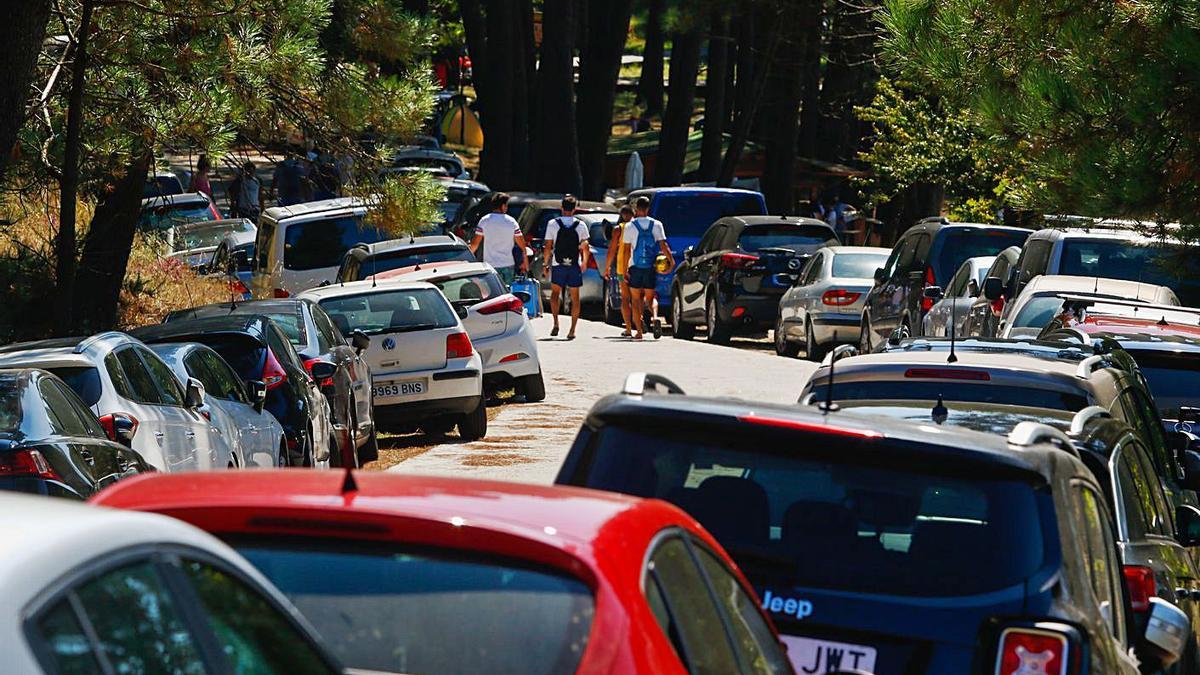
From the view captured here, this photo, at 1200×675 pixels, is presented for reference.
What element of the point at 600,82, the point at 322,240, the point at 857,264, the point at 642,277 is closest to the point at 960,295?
the point at 857,264

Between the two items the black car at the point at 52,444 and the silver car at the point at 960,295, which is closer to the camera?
the black car at the point at 52,444

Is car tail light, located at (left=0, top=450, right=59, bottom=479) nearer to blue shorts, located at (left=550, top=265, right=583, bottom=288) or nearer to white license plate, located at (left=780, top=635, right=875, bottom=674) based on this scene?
white license plate, located at (left=780, top=635, right=875, bottom=674)

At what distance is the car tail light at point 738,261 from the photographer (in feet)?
88.8

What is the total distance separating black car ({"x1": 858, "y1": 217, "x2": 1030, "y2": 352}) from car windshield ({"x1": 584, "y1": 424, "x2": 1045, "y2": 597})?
16246 mm

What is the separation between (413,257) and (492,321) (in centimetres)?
182

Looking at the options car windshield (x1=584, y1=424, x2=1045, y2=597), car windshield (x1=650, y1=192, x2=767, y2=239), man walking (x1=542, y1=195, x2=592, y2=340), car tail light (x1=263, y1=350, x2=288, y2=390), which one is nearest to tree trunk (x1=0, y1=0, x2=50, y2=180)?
car tail light (x1=263, y1=350, x2=288, y2=390)

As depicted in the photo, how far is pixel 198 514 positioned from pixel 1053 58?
10.8 m

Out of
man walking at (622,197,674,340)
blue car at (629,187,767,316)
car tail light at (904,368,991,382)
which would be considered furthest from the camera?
blue car at (629,187,767,316)

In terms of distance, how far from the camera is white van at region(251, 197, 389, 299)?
76.5 ft

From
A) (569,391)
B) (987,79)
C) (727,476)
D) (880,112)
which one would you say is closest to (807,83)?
(880,112)

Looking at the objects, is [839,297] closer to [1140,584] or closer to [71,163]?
[71,163]

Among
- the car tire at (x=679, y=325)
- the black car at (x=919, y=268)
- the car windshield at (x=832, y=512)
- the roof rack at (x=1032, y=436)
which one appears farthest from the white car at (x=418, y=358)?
the roof rack at (x=1032, y=436)

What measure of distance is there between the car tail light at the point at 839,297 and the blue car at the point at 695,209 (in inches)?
292

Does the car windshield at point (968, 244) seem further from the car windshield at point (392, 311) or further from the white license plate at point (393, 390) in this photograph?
the white license plate at point (393, 390)
